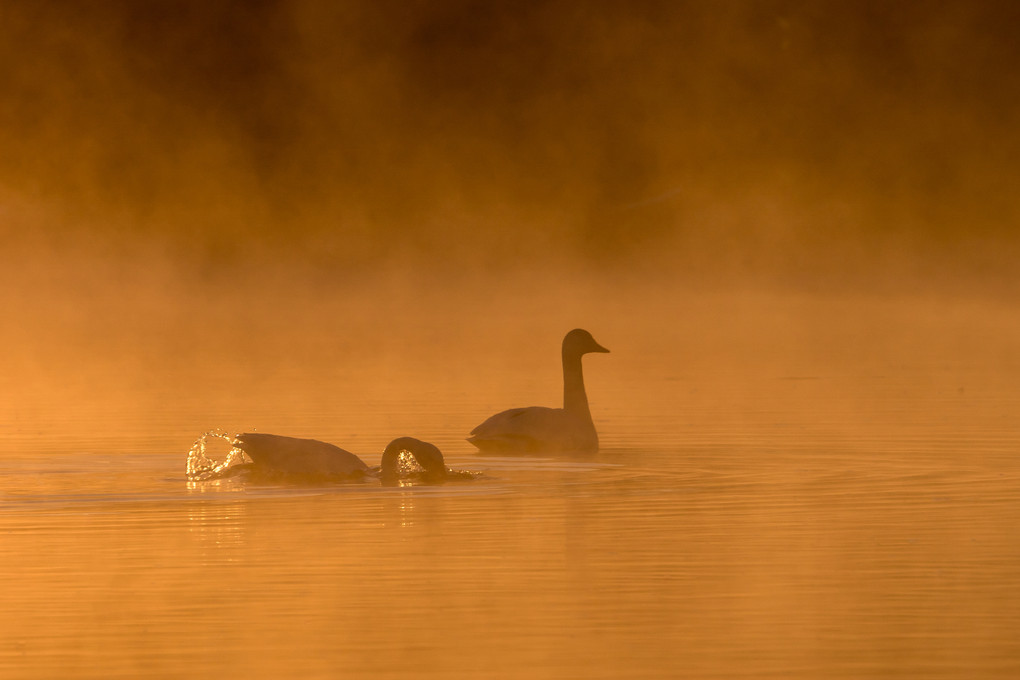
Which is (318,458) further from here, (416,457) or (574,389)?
(574,389)

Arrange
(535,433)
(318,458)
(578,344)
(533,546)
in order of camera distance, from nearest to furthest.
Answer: (533,546)
(318,458)
(535,433)
(578,344)

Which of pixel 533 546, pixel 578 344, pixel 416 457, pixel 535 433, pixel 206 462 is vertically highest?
pixel 578 344

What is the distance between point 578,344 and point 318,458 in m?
5.82

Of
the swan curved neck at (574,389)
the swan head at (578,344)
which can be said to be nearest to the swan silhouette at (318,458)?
the swan curved neck at (574,389)

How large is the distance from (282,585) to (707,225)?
207 ft

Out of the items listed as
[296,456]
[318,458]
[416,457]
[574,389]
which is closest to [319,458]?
[318,458]

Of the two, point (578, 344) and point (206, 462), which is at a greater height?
point (578, 344)

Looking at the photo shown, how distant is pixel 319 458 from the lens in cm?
1515

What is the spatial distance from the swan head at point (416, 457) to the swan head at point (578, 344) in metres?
5.14

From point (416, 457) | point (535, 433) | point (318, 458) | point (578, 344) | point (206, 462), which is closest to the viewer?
point (318, 458)

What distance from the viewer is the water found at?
935cm

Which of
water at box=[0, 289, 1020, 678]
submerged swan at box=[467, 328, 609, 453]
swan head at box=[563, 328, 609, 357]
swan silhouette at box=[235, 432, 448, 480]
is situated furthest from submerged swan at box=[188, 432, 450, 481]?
swan head at box=[563, 328, 609, 357]

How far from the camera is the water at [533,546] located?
30.7 ft

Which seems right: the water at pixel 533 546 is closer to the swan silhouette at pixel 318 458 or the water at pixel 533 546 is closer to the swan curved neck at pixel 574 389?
the swan silhouette at pixel 318 458
